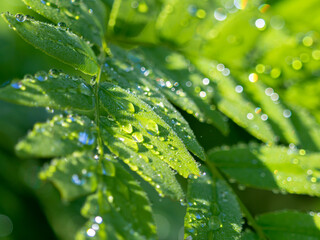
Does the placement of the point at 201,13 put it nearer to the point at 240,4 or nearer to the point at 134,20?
the point at 240,4

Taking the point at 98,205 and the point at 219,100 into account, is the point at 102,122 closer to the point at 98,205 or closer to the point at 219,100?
the point at 98,205

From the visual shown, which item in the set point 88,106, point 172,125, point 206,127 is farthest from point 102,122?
point 206,127

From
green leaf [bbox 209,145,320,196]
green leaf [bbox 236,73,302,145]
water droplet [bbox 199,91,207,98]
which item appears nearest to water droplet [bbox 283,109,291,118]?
green leaf [bbox 236,73,302,145]

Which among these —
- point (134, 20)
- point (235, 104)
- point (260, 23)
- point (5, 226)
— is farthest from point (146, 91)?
point (5, 226)

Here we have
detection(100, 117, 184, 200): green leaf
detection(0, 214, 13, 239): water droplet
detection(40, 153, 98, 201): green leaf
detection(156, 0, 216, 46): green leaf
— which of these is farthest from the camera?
detection(0, 214, 13, 239): water droplet

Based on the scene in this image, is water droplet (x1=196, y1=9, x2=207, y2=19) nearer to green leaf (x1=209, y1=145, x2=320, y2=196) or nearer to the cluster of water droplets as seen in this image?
green leaf (x1=209, y1=145, x2=320, y2=196)
